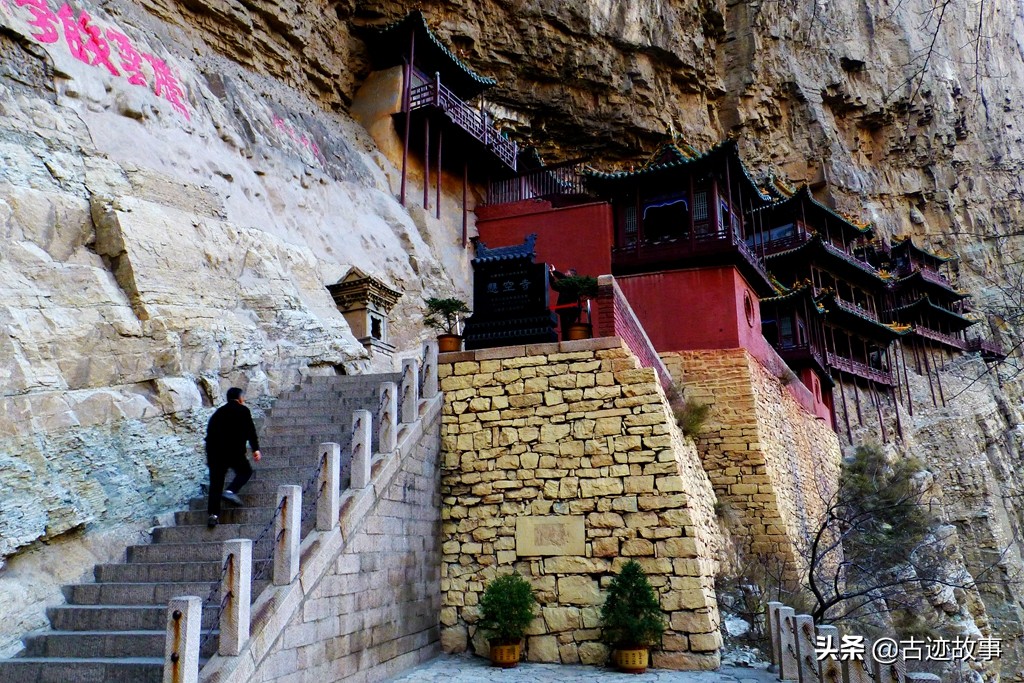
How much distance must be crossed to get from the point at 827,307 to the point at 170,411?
25459 millimetres

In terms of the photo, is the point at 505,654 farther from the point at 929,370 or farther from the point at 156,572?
the point at 929,370

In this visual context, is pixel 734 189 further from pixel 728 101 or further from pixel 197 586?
pixel 728 101

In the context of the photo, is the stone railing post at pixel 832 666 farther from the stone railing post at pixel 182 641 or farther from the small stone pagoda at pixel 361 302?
the small stone pagoda at pixel 361 302

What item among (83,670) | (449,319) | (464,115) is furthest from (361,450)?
(464,115)

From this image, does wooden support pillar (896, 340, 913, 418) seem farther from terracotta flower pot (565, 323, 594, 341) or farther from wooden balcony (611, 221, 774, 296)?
terracotta flower pot (565, 323, 594, 341)

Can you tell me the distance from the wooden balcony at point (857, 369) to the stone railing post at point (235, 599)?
25.8m

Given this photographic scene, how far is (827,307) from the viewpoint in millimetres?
28250

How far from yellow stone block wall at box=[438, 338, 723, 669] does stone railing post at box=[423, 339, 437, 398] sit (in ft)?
0.85

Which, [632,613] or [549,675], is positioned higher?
[632,613]

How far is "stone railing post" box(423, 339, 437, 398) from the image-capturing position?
9.02 metres

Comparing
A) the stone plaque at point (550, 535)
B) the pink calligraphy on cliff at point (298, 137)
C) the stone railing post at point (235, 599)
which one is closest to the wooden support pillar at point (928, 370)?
the pink calligraphy on cliff at point (298, 137)

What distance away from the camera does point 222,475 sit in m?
7.08

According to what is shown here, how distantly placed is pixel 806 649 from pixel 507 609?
2847mm

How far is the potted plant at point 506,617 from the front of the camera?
300 inches
